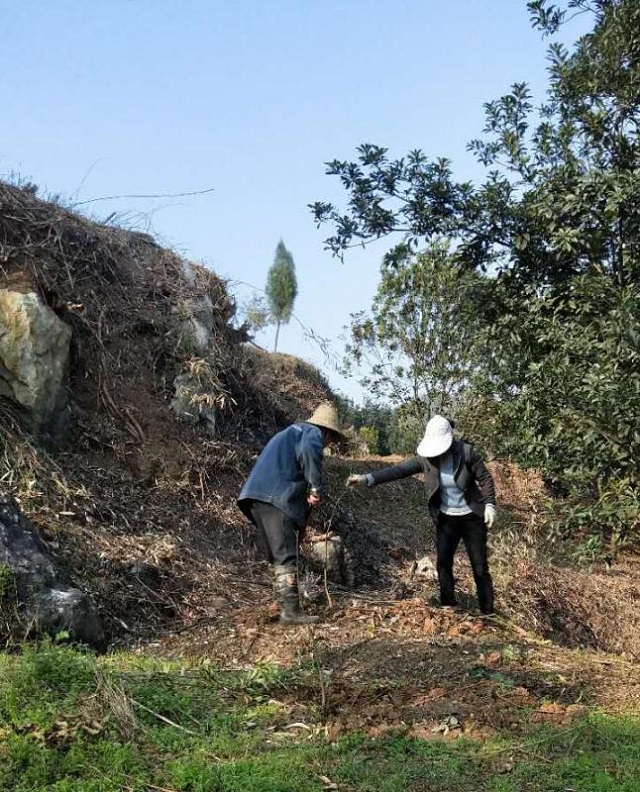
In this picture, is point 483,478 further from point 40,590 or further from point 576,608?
point 40,590

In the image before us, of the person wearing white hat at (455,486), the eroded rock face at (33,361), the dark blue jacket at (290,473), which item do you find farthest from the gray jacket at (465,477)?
the eroded rock face at (33,361)

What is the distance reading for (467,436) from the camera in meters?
12.5

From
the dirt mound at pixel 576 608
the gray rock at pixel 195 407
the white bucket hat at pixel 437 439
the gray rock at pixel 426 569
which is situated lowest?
the dirt mound at pixel 576 608

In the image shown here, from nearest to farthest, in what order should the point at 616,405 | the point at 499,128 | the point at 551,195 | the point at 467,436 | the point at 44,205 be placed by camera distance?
the point at 616,405 < the point at 551,195 < the point at 499,128 < the point at 44,205 < the point at 467,436

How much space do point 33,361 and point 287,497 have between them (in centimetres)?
328

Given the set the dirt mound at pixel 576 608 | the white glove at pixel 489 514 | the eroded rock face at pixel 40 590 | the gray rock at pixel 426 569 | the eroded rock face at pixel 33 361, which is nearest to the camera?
the eroded rock face at pixel 40 590

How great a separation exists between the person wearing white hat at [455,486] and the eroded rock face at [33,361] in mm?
3259

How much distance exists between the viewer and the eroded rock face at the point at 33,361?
7.97m

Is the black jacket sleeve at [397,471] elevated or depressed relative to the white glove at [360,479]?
elevated

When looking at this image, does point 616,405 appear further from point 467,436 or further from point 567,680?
point 467,436

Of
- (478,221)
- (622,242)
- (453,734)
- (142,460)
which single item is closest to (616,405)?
(622,242)

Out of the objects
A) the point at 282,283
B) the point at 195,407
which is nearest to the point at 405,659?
the point at 195,407

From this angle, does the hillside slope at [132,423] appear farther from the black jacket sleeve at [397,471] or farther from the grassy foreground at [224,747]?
the grassy foreground at [224,747]

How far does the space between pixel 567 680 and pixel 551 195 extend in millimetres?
3479
